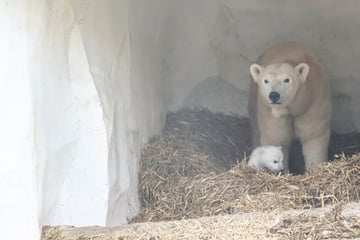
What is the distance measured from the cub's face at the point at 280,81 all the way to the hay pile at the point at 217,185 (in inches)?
19.9

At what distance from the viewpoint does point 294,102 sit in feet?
20.0

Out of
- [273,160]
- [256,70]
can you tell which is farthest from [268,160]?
Result: [256,70]

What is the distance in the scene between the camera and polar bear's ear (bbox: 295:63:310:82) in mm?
6078

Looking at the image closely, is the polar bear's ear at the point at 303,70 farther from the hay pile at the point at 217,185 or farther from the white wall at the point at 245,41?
the white wall at the point at 245,41

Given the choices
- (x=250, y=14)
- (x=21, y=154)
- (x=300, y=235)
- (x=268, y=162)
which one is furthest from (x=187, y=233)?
(x=250, y=14)

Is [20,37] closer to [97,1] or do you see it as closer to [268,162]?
[97,1]

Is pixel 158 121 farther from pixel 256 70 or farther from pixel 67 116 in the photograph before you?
pixel 67 116

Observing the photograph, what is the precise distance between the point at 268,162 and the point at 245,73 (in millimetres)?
1374

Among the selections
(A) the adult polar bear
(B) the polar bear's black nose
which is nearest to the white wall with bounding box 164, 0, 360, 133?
(A) the adult polar bear

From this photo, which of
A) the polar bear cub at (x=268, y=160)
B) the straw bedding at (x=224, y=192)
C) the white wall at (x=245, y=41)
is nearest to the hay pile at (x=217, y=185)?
the straw bedding at (x=224, y=192)

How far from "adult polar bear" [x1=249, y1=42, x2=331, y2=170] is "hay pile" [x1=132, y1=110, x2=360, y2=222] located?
1.48 feet

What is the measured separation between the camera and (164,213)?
5.39m

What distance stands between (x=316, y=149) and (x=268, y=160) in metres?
0.52

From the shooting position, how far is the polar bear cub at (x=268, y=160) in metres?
5.89
